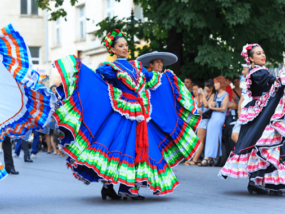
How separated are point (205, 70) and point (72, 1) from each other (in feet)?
13.8

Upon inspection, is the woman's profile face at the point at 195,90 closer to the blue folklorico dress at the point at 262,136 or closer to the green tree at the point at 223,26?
the green tree at the point at 223,26

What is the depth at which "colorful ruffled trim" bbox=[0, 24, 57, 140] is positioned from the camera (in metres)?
5.42

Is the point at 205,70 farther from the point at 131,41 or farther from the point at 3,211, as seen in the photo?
the point at 3,211

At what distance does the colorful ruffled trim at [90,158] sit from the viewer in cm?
543

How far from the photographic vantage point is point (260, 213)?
16.2ft

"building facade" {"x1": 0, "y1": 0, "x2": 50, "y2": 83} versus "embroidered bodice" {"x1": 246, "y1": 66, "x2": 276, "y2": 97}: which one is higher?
"building facade" {"x1": 0, "y1": 0, "x2": 50, "y2": 83}

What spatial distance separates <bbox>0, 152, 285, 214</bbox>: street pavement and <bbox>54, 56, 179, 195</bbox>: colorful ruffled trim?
294 millimetres

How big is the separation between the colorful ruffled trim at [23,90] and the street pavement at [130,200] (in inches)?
34.5

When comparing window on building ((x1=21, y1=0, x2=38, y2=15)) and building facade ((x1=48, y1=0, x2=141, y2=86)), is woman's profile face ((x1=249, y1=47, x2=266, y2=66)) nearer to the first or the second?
building facade ((x1=48, y1=0, x2=141, y2=86))

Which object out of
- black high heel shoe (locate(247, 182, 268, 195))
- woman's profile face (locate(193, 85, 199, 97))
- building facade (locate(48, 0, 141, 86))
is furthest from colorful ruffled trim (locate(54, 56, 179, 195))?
building facade (locate(48, 0, 141, 86))

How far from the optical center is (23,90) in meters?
5.70

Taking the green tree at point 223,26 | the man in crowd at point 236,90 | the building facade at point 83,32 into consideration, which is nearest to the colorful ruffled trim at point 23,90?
the green tree at point 223,26

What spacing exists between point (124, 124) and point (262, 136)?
166 centimetres

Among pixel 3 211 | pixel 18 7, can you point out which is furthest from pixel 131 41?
pixel 18 7
